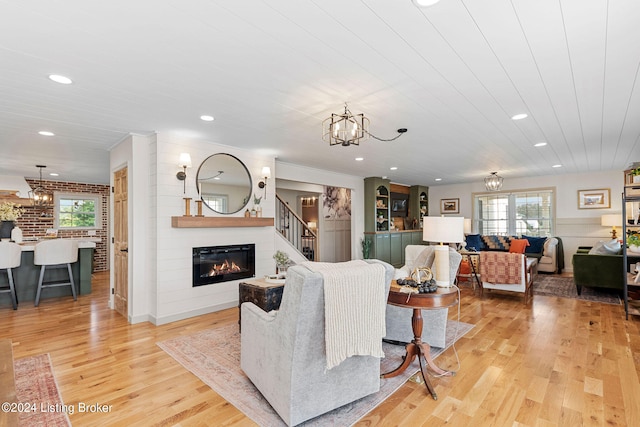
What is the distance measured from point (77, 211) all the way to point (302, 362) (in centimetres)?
874

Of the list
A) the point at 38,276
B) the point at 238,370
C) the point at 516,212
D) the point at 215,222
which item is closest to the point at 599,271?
the point at 516,212

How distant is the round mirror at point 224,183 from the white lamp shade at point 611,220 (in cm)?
761

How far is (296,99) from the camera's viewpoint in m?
2.93

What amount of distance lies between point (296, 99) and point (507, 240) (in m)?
7.30

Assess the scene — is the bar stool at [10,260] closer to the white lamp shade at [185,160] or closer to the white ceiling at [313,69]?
the white ceiling at [313,69]

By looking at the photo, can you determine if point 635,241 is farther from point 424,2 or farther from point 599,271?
point 424,2

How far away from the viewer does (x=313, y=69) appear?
2.37 meters

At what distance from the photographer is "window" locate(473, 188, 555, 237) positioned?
816cm

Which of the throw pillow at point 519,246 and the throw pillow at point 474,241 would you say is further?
the throw pillow at point 474,241

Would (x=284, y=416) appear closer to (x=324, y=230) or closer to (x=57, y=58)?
(x=57, y=58)

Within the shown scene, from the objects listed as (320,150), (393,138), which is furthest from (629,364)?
(320,150)

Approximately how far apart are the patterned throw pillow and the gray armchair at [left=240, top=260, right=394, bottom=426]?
23.4 feet

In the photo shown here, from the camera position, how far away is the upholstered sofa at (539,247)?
23.8 ft

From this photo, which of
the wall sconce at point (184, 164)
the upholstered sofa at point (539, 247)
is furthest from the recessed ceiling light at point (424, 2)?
the upholstered sofa at point (539, 247)
